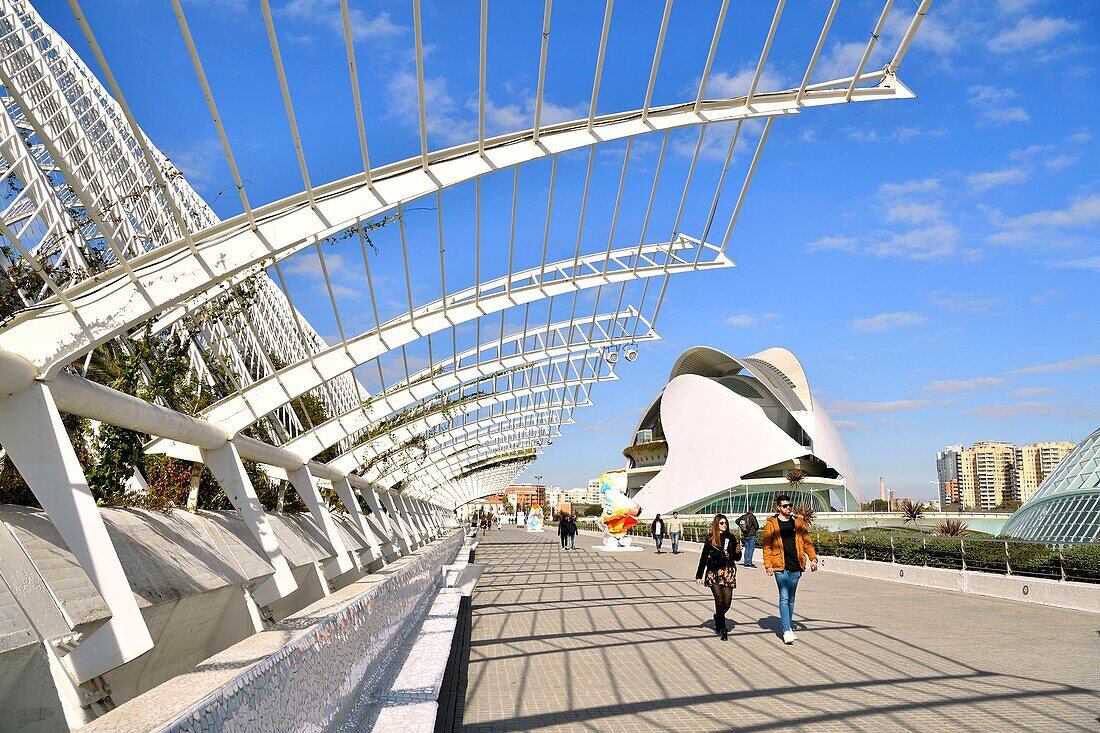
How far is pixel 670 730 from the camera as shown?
6.29m

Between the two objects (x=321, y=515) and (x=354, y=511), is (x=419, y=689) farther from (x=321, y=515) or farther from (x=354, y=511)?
(x=354, y=511)

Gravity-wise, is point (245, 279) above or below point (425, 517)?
above

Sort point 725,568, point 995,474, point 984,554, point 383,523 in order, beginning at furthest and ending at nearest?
point 995,474 < point 383,523 < point 984,554 < point 725,568

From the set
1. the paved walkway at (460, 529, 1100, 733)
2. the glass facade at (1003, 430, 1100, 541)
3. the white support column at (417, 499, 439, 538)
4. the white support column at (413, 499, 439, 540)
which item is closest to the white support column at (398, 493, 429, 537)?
the white support column at (413, 499, 439, 540)

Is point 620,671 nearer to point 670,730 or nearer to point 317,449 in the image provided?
point 670,730

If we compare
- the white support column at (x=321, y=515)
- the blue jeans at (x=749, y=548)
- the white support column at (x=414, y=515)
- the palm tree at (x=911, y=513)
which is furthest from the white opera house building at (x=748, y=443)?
the white support column at (x=321, y=515)

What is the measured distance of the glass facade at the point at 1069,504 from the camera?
2394 centimetres

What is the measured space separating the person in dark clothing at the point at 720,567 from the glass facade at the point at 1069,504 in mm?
15180

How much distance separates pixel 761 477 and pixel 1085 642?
219ft

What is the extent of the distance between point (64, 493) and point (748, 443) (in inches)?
2723

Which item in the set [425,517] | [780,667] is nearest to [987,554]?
[780,667]

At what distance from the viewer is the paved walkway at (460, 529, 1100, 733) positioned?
6.63m

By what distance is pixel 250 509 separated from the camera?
1194 centimetres

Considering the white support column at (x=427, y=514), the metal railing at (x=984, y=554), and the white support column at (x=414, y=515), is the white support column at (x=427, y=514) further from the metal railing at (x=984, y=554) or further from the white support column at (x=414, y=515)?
the metal railing at (x=984, y=554)
